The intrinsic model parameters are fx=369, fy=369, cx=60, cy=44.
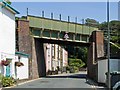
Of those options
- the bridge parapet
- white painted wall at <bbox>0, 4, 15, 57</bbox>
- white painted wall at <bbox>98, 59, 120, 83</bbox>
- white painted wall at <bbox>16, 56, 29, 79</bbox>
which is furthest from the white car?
the bridge parapet

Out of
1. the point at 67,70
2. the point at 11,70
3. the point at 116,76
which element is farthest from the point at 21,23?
the point at 67,70

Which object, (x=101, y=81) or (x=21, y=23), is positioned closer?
(x=101, y=81)

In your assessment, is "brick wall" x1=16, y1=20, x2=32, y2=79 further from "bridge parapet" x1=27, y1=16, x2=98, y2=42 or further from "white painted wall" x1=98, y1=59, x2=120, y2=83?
"white painted wall" x1=98, y1=59, x2=120, y2=83

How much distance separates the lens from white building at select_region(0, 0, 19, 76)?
117 feet

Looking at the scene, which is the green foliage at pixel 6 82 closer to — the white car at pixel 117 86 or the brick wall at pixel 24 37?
the white car at pixel 117 86

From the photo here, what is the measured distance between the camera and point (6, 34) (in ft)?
124

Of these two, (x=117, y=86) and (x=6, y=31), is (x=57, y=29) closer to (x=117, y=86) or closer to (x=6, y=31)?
A: (x=6, y=31)

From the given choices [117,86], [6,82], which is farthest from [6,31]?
[117,86]

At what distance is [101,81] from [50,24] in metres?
21.2

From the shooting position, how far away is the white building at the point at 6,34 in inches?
1399

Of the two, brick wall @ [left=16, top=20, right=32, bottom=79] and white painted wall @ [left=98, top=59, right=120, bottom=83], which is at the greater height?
brick wall @ [left=16, top=20, right=32, bottom=79]

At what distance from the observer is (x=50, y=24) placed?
59094 mm

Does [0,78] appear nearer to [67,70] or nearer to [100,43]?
[100,43]

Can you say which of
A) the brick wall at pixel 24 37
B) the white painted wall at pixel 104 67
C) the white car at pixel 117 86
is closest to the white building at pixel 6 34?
the white painted wall at pixel 104 67
